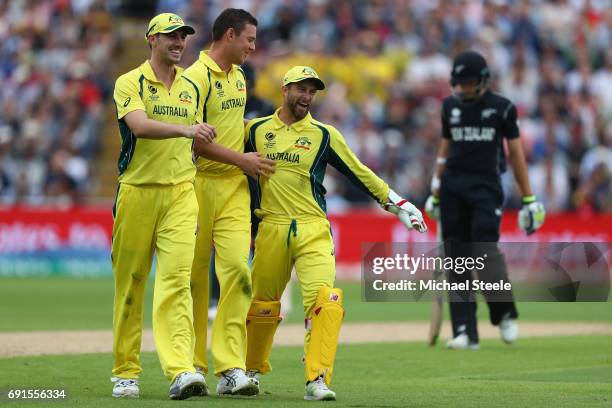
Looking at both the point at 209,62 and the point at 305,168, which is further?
the point at 209,62

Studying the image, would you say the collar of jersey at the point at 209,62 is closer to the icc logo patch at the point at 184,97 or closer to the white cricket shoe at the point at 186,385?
the icc logo patch at the point at 184,97

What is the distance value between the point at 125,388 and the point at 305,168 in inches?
77.6

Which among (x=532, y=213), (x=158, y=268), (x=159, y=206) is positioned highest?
(x=159, y=206)

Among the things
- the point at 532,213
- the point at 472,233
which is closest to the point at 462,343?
the point at 472,233

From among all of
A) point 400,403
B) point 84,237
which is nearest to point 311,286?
point 400,403

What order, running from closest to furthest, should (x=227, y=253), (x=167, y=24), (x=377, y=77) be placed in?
(x=167, y=24)
(x=227, y=253)
(x=377, y=77)

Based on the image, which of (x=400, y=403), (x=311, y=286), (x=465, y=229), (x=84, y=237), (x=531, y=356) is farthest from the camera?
(x=84, y=237)

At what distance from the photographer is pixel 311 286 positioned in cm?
932

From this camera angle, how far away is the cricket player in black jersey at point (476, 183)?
43.5ft

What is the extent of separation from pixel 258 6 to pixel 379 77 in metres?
3.56

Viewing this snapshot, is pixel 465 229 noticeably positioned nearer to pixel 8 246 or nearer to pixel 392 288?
pixel 392 288

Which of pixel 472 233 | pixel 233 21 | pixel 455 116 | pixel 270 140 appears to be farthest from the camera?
pixel 455 116

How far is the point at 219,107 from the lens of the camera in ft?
31.7

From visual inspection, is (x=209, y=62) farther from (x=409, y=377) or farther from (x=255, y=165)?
(x=409, y=377)
